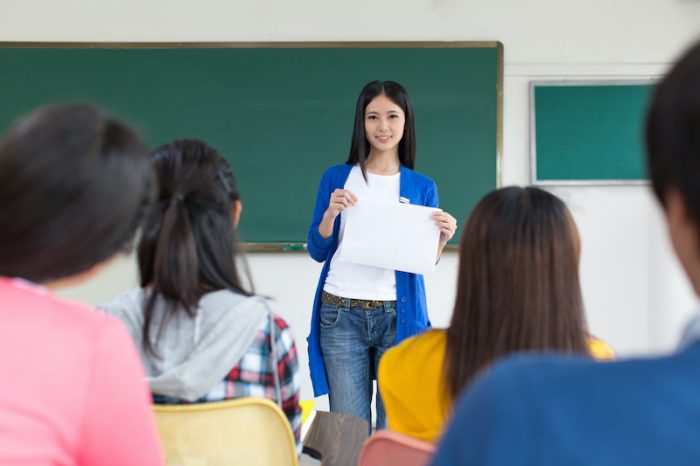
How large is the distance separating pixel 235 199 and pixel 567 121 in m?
2.61

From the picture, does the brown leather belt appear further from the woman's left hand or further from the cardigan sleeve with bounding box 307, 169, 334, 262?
the woman's left hand

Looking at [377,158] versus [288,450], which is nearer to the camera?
[288,450]

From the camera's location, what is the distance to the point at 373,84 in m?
2.21

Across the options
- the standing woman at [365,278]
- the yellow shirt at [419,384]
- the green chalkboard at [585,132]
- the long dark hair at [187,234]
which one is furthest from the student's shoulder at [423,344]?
the green chalkboard at [585,132]

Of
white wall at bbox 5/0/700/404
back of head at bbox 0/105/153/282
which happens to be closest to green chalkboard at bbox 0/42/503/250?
white wall at bbox 5/0/700/404

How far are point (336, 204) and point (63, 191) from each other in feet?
4.53

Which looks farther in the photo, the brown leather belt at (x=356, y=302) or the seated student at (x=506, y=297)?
the brown leather belt at (x=356, y=302)

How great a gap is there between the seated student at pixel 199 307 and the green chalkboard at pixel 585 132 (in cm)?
258

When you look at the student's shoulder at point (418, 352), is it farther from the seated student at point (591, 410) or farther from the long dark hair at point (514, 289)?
the seated student at point (591, 410)

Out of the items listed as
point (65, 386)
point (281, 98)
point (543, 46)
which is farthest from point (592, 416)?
point (543, 46)

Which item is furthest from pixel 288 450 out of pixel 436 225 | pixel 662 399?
pixel 436 225

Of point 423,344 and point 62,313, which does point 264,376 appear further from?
point 62,313

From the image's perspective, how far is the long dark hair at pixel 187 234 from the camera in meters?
1.17

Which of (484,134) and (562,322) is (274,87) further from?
(562,322)
